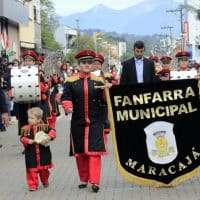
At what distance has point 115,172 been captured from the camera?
463 inches

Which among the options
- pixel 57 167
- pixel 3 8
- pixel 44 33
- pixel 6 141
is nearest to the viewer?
pixel 57 167

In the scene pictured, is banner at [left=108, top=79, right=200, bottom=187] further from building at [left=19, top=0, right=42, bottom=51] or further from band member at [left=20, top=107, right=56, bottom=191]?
building at [left=19, top=0, right=42, bottom=51]

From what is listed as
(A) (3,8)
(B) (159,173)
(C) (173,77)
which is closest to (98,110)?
(B) (159,173)

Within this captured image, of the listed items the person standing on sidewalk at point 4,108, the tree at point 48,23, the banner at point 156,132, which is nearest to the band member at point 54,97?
the person standing on sidewalk at point 4,108

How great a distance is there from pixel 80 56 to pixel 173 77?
2.03 meters

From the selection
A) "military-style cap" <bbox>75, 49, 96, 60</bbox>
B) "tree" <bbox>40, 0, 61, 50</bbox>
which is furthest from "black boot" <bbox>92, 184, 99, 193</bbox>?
"tree" <bbox>40, 0, 61, 50</bbox>

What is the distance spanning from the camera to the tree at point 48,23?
3799 inches

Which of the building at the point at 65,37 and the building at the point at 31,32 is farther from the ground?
the building at the point at 65,37

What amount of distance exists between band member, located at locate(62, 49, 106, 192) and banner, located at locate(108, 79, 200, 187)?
0.26 meters

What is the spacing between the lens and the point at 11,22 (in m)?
54.0

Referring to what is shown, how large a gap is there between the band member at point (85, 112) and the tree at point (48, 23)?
8479 centimetres

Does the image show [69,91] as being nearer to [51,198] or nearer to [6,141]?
[51,198]

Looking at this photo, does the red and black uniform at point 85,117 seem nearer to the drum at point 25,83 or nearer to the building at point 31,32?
the drum at point 25,83

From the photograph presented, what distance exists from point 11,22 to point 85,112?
44.7m
